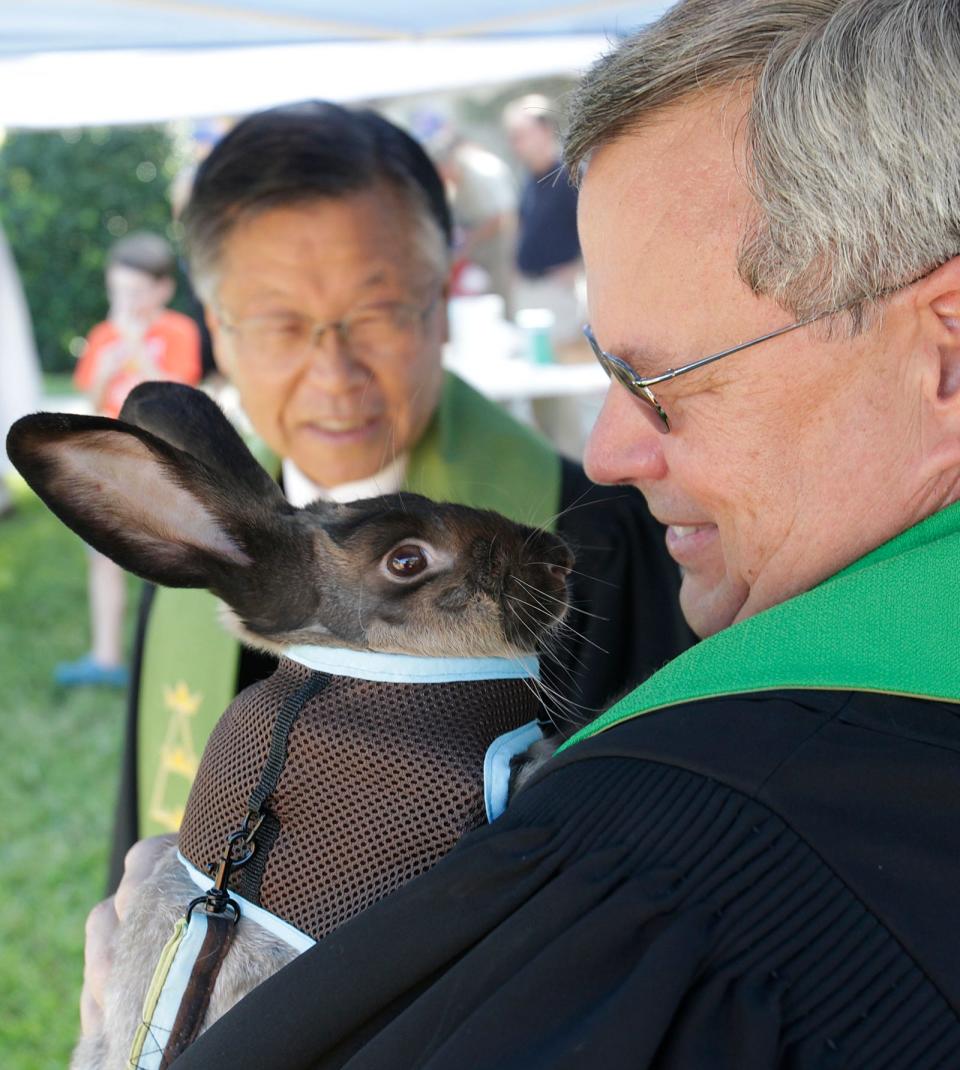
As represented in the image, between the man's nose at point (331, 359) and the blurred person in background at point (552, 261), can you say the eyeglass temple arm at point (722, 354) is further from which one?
the blurred person in background at point (552, 261)

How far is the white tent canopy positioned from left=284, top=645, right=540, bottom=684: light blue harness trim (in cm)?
338

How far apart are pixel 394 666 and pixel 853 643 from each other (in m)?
0.82

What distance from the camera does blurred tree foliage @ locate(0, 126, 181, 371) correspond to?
1945cm

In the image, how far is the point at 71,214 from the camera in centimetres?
1969

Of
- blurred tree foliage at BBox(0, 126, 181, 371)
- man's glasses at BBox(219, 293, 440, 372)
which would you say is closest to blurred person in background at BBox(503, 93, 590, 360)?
man's glasses at BBox(219, 293, 440, 372)

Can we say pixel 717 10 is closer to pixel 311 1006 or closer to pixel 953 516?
pixel 953 516

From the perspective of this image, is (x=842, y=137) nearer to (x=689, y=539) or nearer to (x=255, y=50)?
(x=689, y=539)

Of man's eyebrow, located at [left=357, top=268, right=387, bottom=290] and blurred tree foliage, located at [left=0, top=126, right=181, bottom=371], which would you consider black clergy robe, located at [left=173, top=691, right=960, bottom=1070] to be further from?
blurred tree foliage, located at [left=0, top=126, right=181, bottom=371]

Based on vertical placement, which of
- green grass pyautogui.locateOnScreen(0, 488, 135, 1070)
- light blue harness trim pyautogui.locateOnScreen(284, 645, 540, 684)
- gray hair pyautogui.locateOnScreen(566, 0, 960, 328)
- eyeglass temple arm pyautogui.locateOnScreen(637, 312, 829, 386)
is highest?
gray hair pyautogui.locateOnScreen(566, 0, 960, 328)

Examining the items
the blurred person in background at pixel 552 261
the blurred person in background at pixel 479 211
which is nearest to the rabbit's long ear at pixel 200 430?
the blurred person in background at pixel 552 261

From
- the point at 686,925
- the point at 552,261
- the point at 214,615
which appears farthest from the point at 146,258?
the point at 686,925

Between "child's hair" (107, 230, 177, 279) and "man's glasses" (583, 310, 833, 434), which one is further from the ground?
"man's glasses" (583, 310, 833, 434)

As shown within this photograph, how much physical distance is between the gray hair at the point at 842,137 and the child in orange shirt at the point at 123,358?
6.40m

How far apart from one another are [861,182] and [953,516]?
1.43 ft
